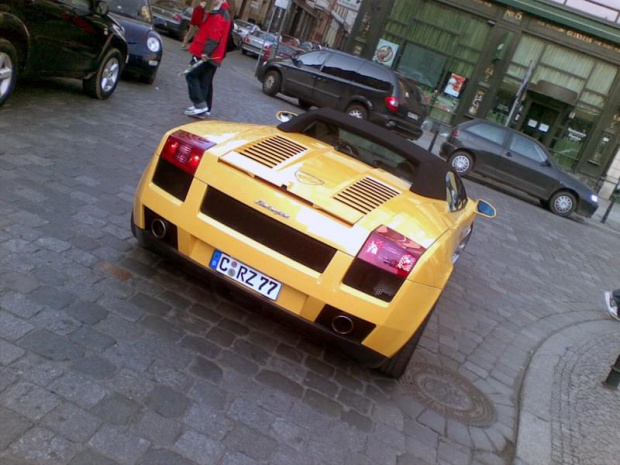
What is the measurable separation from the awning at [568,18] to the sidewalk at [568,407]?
809 inches

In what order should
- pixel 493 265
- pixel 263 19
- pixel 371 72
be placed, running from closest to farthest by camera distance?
pixel 493 265 < pixel 371 72 < pixel 263 19

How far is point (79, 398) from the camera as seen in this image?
263 centimetres

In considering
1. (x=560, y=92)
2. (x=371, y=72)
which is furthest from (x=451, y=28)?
(x=371, y=72)

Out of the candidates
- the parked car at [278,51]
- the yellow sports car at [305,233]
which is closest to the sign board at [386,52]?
the parked car at [278,51]

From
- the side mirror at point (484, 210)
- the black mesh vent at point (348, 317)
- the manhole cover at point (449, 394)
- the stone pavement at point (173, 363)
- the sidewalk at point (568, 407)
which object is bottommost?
the manhole cover at point (449, 394)

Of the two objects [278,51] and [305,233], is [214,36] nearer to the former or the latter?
[305,233]

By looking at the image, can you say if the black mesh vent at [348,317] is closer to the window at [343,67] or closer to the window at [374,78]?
the window at [374,78]

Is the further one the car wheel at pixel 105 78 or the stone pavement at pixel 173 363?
the car wheel at pixel 105 78

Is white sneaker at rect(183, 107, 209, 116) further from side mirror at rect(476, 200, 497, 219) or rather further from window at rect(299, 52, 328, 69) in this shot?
window at rect(299, 52, 328, 69)

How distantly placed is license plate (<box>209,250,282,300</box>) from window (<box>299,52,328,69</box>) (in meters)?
13.1

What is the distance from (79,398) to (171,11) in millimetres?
24550

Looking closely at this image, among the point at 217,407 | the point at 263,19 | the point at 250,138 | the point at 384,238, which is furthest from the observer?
the point at 263,19

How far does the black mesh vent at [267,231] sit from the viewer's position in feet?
10.5

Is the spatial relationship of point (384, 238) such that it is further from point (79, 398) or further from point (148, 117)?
point (148, 117)
